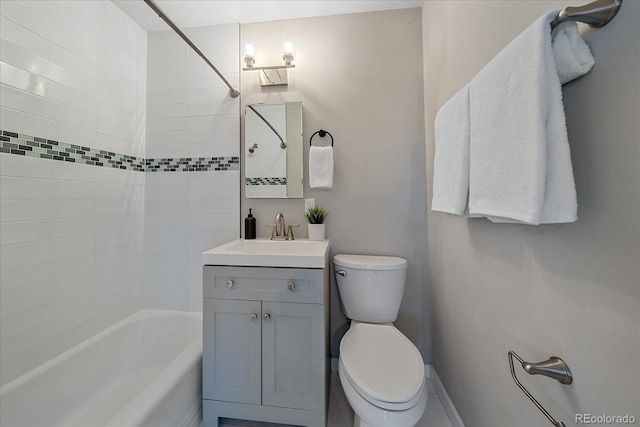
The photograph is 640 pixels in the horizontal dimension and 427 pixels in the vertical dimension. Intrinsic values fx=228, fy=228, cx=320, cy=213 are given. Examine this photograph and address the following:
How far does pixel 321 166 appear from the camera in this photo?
4.96 ft

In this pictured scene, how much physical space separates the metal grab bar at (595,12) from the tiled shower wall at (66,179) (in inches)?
75.2

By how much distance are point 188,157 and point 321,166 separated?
0.98 m

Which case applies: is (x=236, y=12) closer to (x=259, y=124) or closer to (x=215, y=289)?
(x=259, y=124)

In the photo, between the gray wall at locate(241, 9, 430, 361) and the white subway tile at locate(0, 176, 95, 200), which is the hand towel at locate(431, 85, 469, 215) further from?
the white subway tile at locate(0, 176, 95, 200)

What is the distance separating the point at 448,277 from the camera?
1.24 m

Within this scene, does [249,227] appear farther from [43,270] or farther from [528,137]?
[528,137]

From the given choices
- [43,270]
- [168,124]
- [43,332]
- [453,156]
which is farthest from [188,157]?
[453,156]

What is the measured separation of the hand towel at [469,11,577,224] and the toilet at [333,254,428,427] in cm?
72

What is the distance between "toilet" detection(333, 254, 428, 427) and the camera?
833 millimetres

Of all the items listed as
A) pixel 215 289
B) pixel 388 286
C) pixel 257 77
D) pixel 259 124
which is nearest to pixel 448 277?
pixel 388 286

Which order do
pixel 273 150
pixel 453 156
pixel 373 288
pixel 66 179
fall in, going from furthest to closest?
1. pixel 273 150
2. pixel 373 288
3. pixel 66 179
4. pixel 453 156

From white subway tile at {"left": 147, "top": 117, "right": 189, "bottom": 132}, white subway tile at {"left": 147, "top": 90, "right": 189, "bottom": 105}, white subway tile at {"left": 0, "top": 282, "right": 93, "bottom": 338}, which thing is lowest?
white subway tile at {"left": 0, "top": 282, "right": 93, "bottom": 338}

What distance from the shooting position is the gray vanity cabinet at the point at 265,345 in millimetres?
1070

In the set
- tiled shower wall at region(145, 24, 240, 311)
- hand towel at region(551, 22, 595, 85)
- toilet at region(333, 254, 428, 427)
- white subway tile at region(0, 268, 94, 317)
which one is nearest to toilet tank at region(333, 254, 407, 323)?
toilet at region(333, 254, 428, 427)
